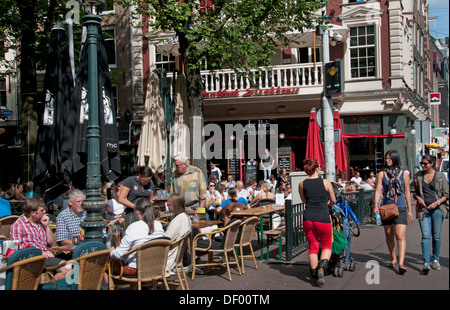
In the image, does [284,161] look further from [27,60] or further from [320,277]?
[320,277]

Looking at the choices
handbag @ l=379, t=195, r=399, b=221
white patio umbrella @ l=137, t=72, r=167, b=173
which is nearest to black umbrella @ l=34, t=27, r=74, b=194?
white patio umbrella @ l=137, t=72, r=167, b=173

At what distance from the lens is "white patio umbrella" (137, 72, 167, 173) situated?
12.7 metres

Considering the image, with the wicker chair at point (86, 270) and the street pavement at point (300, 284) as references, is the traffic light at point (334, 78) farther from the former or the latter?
the wicker chair at point (86, 270)

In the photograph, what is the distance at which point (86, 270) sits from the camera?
5.00 metres

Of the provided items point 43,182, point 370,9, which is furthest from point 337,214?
point 370,9

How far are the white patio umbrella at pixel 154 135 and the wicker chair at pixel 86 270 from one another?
7.33m

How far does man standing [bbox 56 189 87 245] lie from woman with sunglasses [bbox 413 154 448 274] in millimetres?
5147

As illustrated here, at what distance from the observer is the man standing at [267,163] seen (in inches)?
803

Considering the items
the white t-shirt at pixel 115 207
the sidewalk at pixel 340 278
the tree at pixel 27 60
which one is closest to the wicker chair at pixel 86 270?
the sidewalk at pixel 340 278

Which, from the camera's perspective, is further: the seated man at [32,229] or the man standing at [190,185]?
the man standing at [190,185]

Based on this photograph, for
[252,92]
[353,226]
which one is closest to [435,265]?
[353,226]

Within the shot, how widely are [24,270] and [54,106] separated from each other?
466cm

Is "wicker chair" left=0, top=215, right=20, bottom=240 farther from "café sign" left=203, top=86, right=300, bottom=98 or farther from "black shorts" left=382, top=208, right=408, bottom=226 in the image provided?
"café sign" left=203, top=86, right=300, bottom=98

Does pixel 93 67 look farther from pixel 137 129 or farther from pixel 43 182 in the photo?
pixel 137 129
